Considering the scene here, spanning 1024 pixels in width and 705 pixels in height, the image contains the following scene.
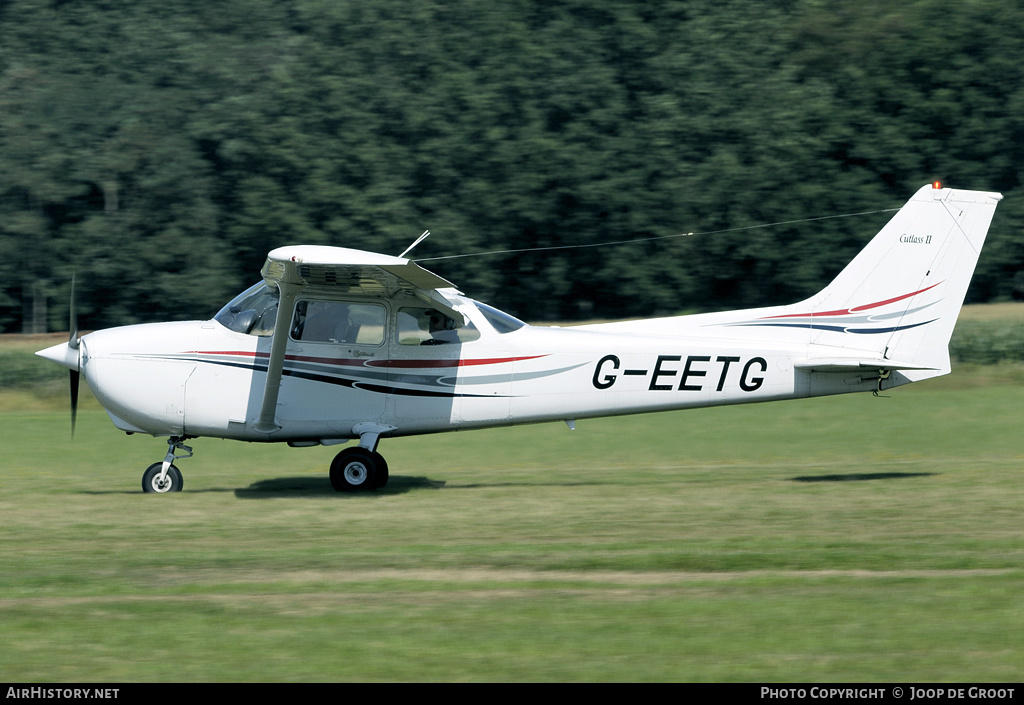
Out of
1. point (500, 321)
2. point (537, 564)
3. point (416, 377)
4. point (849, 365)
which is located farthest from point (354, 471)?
point (849, 365)

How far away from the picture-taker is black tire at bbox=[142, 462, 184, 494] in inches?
418

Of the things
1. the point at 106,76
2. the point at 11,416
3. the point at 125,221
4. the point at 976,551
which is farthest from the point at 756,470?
the point at 106,76

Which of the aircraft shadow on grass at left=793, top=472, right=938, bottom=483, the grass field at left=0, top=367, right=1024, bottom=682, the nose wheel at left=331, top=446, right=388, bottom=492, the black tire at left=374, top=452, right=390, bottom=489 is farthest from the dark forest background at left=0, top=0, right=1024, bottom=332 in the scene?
the nose wheel at left=331, top=446, right=388, bottom=492

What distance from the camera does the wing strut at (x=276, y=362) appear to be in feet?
33.0

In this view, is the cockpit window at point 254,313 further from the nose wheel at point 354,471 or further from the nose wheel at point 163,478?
the nose wheel at point 354,471

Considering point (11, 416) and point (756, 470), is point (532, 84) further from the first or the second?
point (756, 470)

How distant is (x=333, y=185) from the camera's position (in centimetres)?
3083

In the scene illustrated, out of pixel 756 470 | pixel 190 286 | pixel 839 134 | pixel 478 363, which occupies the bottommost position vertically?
pixel 190 286

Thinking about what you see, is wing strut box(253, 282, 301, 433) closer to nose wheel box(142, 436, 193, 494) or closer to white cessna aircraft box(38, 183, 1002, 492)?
white cessna aircraft box(38, 183, 1002, 492)

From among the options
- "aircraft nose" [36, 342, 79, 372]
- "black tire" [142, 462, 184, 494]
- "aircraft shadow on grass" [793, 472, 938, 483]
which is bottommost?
"black tire" [142, 462, 184, 494]

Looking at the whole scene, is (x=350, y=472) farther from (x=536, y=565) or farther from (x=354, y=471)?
(x=536, y=565)

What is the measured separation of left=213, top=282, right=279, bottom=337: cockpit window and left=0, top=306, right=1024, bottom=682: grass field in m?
1.62

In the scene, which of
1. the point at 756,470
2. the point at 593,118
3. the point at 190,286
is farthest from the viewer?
the point at 593,118
